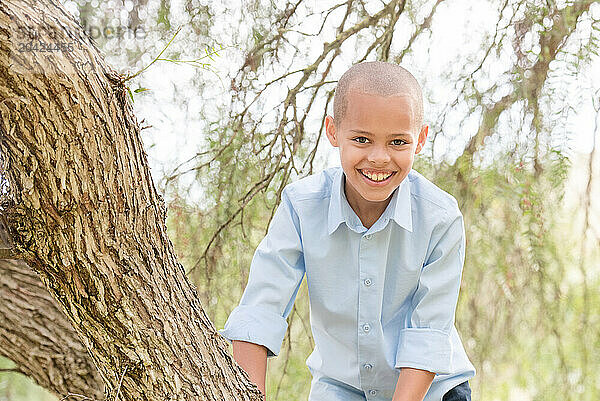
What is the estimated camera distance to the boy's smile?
1128mm

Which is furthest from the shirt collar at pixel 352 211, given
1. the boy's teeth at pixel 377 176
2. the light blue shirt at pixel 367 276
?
the boy's teeth at pixel 377 176

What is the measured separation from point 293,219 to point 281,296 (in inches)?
5.8

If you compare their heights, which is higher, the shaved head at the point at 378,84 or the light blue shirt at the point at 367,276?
the shaved head at the point at 378,84

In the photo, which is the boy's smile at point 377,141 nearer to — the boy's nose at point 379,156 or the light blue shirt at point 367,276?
A: the boy's nose at point 379,156

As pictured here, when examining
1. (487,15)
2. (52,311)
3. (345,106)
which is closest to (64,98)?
(345,106)

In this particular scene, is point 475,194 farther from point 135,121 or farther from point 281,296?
point 135,121

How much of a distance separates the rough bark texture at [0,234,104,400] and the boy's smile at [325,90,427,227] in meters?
0.71

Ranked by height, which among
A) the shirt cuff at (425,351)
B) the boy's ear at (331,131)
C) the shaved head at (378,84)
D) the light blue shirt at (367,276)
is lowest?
the shirt cuff at (425,351)

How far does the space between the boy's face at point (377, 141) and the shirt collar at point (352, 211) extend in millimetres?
80

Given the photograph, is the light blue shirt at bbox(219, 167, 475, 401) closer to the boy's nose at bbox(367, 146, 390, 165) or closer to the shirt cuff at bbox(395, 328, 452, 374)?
the shirt cuff at bbox(395, 328, 452, 374)

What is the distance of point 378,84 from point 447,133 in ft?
1.92

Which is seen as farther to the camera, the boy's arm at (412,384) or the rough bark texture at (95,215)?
the boy's arm at (412,384)

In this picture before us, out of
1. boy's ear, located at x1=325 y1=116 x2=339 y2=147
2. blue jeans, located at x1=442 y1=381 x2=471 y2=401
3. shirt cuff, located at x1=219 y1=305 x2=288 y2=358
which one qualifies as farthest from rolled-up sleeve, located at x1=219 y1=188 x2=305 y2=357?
blue jeans, located at x1=442 y1=381 x2=471 y2=401

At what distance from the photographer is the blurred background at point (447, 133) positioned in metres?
1.62
